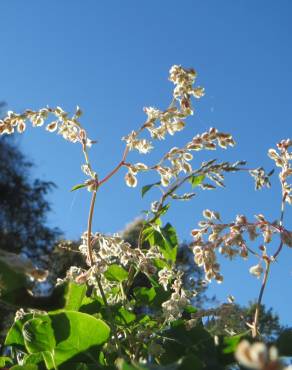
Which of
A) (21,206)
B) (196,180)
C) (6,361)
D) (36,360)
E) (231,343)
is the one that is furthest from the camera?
(21,206)

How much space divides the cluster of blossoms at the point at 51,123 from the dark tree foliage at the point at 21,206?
14.1 m

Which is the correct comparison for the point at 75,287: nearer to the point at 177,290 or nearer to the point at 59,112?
the point at 177,290

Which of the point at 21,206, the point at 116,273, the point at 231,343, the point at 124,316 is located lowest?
the point at 231,343

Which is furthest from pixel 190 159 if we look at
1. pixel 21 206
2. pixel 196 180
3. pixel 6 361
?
pixel 21 206

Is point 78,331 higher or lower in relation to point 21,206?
lower

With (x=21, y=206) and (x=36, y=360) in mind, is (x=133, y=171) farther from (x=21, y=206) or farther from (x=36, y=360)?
(x=21, y=206)

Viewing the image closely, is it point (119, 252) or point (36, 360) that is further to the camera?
point (119, 252)

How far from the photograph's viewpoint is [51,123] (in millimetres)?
1017

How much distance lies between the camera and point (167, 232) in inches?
44.6

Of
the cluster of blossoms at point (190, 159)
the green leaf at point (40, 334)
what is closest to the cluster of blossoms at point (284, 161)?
the cluster of blossoms at point (190, 159)

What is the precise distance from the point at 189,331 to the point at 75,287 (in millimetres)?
272

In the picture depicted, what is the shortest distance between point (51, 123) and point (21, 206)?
1523 cm

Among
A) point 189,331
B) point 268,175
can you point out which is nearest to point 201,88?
point 268,175

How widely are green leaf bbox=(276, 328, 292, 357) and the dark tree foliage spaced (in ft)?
47.8
